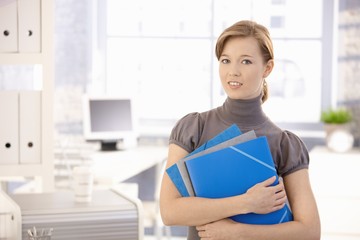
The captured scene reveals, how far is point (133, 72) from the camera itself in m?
5.91

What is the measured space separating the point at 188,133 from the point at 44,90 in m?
1.32

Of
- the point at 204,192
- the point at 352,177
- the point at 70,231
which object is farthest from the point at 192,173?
the point at 352,177

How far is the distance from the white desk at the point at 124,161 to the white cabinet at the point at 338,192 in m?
1.07

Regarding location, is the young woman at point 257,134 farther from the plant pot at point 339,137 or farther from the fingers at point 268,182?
the plant pot at point 339,137

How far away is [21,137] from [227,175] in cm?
146

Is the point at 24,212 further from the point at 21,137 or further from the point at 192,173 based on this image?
the point at 192,173

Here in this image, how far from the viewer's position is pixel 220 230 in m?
1.64

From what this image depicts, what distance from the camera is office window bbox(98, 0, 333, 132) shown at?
18.6ft

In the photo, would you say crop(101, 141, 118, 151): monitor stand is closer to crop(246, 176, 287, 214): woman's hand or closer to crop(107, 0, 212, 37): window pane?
crop(107, 0, 212, 37): window pane

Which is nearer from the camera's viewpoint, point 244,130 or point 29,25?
point 244,130

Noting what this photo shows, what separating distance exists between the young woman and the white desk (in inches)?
101

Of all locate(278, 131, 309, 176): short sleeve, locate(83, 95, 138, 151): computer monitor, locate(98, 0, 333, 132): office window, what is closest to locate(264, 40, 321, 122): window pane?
locate(98, 0, 333, 132): office window

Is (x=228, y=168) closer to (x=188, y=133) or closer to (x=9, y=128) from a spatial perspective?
(x=188, y=133)

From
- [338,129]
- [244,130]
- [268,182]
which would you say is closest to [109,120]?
[338,129]
